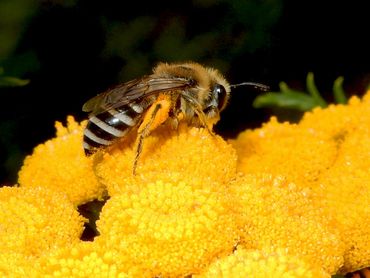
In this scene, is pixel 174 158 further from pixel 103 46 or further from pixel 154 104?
pixel 103 46

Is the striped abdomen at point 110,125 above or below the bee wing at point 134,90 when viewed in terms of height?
below

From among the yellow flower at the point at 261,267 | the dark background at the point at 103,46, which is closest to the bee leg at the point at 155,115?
the yellow flower at the point at 261,267

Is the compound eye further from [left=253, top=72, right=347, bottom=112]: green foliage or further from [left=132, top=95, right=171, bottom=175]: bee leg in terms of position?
[left=253, top=72, right=347, bottom=112]: green foliage

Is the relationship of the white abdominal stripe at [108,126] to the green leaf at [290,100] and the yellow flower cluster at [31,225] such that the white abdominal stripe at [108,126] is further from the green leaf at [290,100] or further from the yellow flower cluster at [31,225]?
the green leaf at [290,100]

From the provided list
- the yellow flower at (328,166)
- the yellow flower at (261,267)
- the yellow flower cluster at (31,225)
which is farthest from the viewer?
the yellow flower at (328,166)

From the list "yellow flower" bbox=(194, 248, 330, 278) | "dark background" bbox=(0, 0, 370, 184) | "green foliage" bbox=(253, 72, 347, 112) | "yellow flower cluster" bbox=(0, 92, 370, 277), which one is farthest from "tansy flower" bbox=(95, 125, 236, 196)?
"dark background" bbox=(0, 0, 370, 184)

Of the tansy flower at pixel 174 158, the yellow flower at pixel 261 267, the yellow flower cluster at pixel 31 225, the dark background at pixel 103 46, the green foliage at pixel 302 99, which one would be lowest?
the yellow flower at pixel 261 267

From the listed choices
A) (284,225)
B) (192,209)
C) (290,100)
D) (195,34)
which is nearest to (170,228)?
(192,209)

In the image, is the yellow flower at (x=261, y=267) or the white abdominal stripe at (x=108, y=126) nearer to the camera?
the yellow flower at (x=261, y=267)
